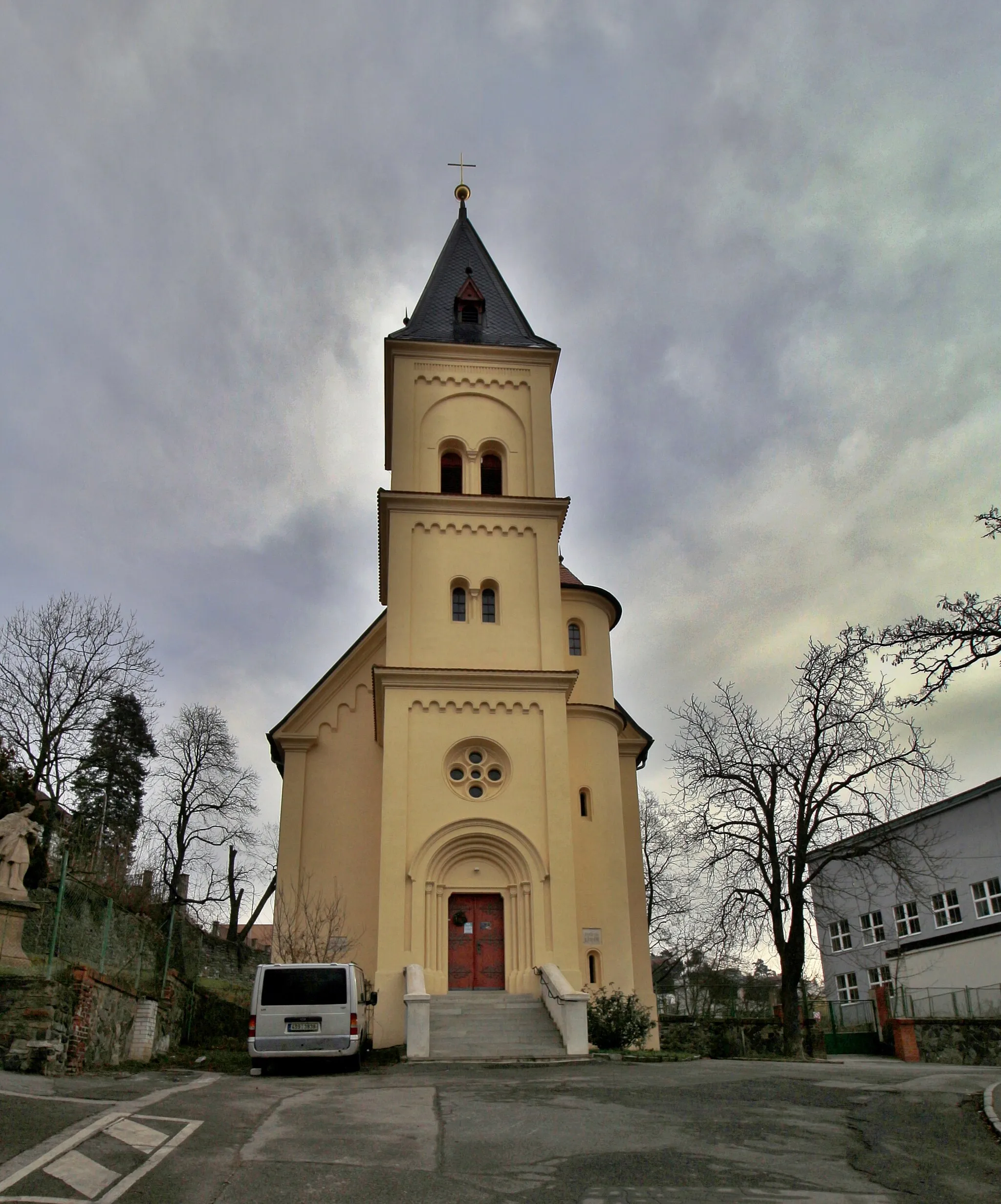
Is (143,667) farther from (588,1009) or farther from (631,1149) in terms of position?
(631,1149)

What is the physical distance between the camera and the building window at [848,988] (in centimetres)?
4594

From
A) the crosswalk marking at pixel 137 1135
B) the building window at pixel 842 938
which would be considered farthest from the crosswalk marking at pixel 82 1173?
the building window at pixel 842 938

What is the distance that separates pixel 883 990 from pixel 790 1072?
21363mm

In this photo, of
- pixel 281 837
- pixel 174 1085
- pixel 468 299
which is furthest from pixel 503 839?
pixel 468 299

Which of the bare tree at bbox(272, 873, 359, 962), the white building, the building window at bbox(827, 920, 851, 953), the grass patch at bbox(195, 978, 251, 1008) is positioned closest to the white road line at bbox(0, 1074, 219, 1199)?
the bare tree at bbox(272, 873, 359, 962)

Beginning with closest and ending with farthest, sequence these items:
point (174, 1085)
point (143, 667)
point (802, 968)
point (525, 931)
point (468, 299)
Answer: point (174, 1085)
point (525, 931)
point (802, 968)
point (143, 667)
point (468, 299)

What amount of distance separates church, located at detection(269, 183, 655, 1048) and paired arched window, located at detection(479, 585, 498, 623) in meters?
0.06

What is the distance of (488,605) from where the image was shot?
90.9 ft

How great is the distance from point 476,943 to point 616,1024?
454 cm

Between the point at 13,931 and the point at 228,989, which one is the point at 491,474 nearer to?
the point at 228,989

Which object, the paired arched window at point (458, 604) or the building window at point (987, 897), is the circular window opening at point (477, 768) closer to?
the paired arched window at point (458, 604)

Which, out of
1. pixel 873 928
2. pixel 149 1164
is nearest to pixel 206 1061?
pixel 149 1164

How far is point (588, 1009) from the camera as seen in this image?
2128cm

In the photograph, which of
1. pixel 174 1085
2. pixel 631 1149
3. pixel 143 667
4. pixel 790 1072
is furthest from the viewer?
pixel 143 667
